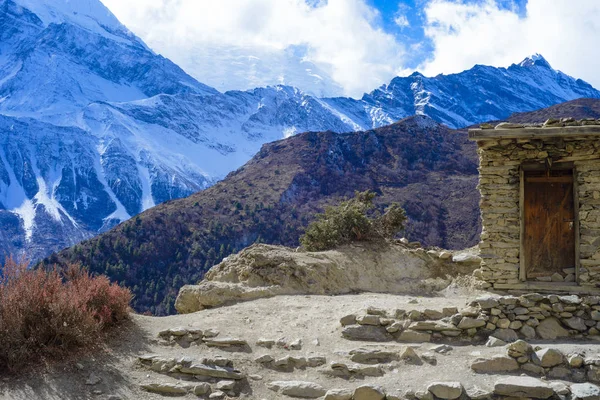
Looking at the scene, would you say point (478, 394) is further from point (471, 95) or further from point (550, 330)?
point (471, 95)

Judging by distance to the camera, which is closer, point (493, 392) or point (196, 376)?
point (493, 392)

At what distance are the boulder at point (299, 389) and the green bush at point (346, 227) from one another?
6.36 meters

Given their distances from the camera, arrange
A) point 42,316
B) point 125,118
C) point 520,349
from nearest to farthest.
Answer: point 520,349
point 42,316
point 125,118

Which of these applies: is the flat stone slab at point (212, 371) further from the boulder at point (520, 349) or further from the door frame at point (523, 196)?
the door frame at point (523, 196)

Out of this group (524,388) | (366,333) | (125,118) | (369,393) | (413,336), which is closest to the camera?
(524,388)

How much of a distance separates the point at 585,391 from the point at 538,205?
164 inches

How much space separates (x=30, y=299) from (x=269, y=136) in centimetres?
14337

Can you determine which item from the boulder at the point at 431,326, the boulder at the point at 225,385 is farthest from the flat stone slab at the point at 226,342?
the boulder at the point at 431,326

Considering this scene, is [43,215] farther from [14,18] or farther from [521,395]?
[14,18]

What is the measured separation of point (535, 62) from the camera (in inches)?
6033

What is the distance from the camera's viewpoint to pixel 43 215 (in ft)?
328

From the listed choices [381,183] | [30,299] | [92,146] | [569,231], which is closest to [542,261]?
[569,231]

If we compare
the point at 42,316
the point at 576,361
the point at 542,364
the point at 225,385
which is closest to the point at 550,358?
the point at 542,364

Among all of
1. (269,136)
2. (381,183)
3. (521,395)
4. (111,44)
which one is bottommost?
(521,395)
